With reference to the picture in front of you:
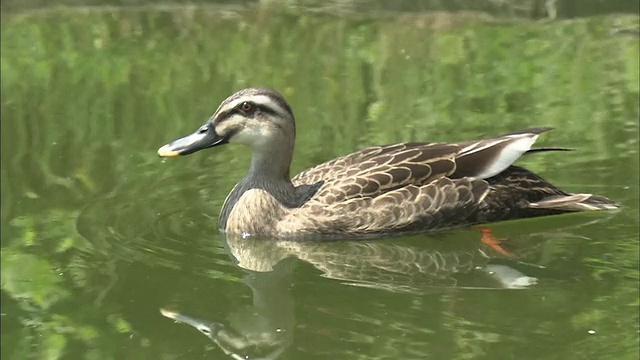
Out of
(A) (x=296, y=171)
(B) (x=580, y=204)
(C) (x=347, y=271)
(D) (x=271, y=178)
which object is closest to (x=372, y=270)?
(C) (x=347, y=271)

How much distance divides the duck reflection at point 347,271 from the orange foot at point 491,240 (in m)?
0.03

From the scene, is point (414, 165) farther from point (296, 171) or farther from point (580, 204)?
point (296, 171)

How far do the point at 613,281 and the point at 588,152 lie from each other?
240 cm

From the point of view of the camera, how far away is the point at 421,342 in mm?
6238

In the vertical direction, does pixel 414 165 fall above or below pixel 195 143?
below

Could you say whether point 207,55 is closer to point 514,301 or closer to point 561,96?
point 561,96

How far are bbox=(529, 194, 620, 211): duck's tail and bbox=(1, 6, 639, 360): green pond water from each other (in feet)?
0.36

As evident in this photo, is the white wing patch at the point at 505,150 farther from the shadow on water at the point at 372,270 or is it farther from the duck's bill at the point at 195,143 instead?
the duck's bill at the point at 195,143

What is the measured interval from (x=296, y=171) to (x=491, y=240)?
6.47 ft

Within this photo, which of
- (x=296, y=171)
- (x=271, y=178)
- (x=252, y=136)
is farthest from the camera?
(x=296, y=171)

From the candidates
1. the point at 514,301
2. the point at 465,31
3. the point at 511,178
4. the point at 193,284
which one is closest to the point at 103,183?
the point at 193,284

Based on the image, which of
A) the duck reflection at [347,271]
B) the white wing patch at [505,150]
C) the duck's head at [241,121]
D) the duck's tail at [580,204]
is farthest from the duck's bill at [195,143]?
the duck's tail at [580,204]

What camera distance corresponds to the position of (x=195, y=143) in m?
8.09

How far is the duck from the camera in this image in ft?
26.3
